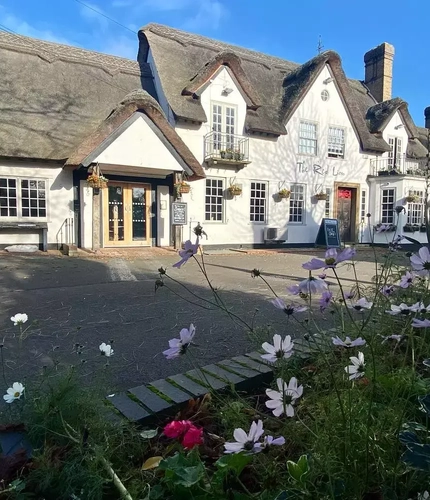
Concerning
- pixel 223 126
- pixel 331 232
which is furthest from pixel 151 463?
pixel 331 232

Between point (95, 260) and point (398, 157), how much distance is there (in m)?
Result: 17.1

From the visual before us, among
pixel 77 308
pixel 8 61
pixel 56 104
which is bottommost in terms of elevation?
pixel 77 308

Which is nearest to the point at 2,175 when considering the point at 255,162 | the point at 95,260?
the point at 95,260

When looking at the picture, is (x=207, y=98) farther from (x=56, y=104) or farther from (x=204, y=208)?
(x=56, y=104)

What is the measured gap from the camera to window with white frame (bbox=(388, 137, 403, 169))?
1964 centimetres

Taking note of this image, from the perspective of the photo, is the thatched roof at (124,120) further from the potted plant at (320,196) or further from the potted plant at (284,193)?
the potted plant at (320,196)

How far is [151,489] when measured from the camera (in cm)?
123

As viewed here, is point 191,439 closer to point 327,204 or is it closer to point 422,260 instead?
point 422,260

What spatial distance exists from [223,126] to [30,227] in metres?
8.35

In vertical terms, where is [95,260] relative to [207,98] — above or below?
below

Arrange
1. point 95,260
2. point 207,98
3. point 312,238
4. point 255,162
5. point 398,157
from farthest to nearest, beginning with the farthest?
point 398,157
point 312,238
point 255,162
point 207,98
point 95,260

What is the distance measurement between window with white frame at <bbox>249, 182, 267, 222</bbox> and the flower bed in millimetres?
14257

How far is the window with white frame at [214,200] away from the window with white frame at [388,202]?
29.3 ft

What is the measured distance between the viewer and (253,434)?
3.45 ft
